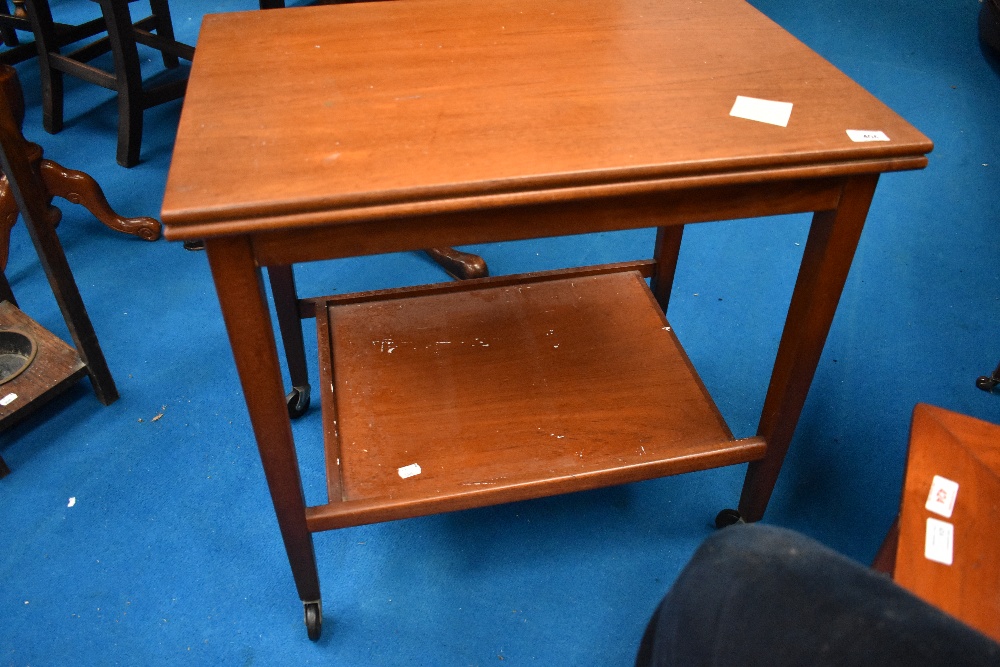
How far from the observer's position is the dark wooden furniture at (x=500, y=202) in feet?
2.26

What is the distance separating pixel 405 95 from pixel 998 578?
0.79 m

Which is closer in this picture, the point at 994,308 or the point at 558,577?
the point at 558,577

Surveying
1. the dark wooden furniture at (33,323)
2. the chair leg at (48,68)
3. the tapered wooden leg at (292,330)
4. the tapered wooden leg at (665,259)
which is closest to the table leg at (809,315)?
the tapered wooden leg at (665,259)

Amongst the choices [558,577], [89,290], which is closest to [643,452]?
[558,577]

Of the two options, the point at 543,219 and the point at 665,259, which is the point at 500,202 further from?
the point at 665,259

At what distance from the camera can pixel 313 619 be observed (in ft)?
3.34

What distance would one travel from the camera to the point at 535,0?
1.11 meters

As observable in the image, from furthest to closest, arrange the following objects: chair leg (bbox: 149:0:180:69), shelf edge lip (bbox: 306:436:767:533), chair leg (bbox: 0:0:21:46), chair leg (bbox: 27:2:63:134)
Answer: chair leg (bbox: 0:0:21:46) → chair leg (bbox: 149:0:180:69) → chair leg (bbox: 27:2:63:134) → shelf edge lip (bbox: 306:436:767:533)

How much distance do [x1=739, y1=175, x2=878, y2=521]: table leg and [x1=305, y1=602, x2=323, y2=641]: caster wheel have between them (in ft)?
2.18

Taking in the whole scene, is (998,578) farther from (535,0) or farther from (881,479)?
(535,0)

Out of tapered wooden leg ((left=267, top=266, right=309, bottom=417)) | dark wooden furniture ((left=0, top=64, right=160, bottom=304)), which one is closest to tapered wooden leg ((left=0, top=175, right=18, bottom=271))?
dark wooden furniture ((left=0, top=64, right=160, bottom=304))

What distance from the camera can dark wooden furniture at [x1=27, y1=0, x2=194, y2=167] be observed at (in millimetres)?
2033

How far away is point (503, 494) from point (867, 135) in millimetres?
589

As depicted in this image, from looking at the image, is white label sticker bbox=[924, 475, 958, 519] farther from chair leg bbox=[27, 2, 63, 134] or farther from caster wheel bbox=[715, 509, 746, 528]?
chair leg bbox=[27, 2, 63, 134]
